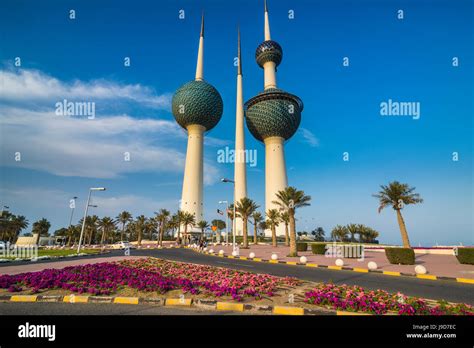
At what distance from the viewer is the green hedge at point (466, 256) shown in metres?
19.8

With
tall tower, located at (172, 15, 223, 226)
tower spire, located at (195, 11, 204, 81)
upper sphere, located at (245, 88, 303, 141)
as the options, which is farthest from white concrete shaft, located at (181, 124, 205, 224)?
tower spire, located at (195, 11, 204, 81)

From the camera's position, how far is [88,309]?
23.7ft

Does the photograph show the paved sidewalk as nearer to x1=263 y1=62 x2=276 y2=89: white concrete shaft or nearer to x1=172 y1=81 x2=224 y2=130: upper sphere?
x1=172 y1=81 x2=224 y2=130: upper sphere

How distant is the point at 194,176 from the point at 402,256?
84924 mm

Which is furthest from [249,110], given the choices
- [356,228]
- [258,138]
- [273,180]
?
[356,228]

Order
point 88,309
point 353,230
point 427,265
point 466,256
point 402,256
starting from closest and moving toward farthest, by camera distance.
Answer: point 88,309
point 427,265
point 466,256
point 402,256
point 353,230

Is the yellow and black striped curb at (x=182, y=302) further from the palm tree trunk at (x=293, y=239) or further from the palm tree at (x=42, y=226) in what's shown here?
the palm tree at (x=42, y=226)

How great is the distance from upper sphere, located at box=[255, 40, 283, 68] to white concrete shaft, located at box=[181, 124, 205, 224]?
42.0 metres

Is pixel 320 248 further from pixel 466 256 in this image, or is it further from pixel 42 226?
pixel 42 226

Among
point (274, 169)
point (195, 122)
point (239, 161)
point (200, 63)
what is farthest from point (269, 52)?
point (274, 169)

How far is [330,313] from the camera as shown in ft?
22.0

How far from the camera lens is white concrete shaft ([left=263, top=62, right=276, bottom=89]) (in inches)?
4286
